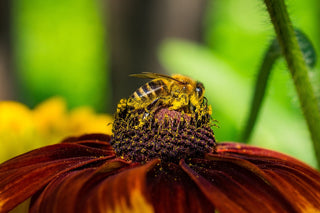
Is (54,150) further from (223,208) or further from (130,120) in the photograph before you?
(223,208)

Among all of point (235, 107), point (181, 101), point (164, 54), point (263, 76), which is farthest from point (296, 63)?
point (164, 54)

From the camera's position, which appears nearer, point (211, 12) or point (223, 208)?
point (223, 208)

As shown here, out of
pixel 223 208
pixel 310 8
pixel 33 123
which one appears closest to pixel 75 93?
pixel 310 8

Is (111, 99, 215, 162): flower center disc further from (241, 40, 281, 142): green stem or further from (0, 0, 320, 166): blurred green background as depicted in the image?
(0, 0, 320, 166): blurred green background

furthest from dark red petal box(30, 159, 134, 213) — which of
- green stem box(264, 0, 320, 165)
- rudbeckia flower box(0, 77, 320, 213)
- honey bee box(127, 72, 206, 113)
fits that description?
green stem box(264, 0, 320, 165)

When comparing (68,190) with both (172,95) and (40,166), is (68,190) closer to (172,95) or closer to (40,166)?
(40,166)
